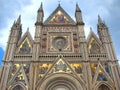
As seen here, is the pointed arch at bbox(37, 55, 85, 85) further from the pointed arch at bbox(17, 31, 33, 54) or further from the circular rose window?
the pointed arch at bbox(17, 31, 33, 54)

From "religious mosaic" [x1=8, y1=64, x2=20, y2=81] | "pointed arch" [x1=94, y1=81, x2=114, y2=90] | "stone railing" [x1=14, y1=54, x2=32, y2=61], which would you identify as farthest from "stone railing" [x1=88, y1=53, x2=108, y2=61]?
"religious mosaic" [x1=8, y1=64, x2=20, y2=81]

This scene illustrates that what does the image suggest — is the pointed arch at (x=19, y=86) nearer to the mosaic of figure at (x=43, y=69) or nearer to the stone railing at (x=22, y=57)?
the mosaic of figure at (x=43, y=69)

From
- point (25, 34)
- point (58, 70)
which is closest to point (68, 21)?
point (25, 34)

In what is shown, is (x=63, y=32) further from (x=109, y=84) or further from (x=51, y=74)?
(x=109, y=84)

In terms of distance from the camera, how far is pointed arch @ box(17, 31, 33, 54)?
19.8 meters

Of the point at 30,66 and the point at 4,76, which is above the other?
the point at 30,66

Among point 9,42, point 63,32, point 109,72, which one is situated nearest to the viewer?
point 109,72

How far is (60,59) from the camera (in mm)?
18859

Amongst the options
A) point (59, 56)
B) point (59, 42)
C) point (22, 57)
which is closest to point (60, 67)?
point (59, 56)

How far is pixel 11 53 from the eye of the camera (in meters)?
19.0

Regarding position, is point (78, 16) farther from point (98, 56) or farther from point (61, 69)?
point (61, 69)

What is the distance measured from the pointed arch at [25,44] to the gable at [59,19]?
10.5 ft

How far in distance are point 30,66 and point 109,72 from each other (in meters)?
8.53

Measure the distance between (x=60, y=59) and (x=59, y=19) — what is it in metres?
6.52
